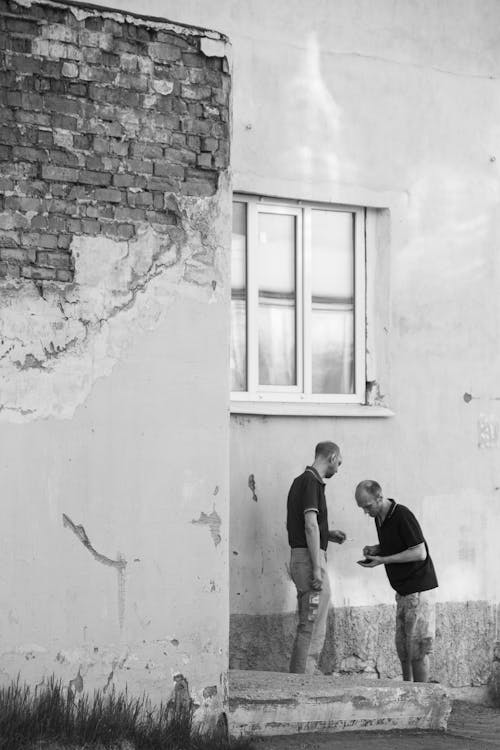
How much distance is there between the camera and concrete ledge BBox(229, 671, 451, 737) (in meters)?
6.44

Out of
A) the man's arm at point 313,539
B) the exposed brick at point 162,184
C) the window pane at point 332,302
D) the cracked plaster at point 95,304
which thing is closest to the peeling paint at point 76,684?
the cracked plaster at point 95,304

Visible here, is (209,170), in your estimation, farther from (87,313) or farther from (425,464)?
(425,464)

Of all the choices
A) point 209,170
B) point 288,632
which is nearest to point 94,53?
point 209,170

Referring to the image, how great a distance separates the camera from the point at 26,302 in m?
5.86

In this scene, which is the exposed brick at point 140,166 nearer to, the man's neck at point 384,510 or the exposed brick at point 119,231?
the exposed brick at point 119,231

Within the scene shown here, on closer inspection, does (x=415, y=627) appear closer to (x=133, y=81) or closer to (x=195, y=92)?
(x=195, y=92)

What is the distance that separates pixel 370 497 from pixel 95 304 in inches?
116

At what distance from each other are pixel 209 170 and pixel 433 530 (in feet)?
13.1

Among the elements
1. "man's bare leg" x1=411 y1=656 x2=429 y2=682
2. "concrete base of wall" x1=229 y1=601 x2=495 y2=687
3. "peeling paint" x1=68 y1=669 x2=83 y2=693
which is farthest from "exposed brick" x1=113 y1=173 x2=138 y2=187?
"man's bare leg" x1=411 y1=656 x2=429 y2=682

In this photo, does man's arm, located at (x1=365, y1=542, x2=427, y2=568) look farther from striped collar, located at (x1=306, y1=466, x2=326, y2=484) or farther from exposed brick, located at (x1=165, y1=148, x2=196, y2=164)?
exposed brick, located at (x1=165, y1=148, x2=196, y2=164)

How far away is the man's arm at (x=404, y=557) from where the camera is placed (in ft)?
26.2

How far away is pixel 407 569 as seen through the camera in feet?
26.6

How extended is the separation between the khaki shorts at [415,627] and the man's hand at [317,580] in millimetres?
677

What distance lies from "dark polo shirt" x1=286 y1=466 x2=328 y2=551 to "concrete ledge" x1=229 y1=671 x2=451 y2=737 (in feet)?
3.68
